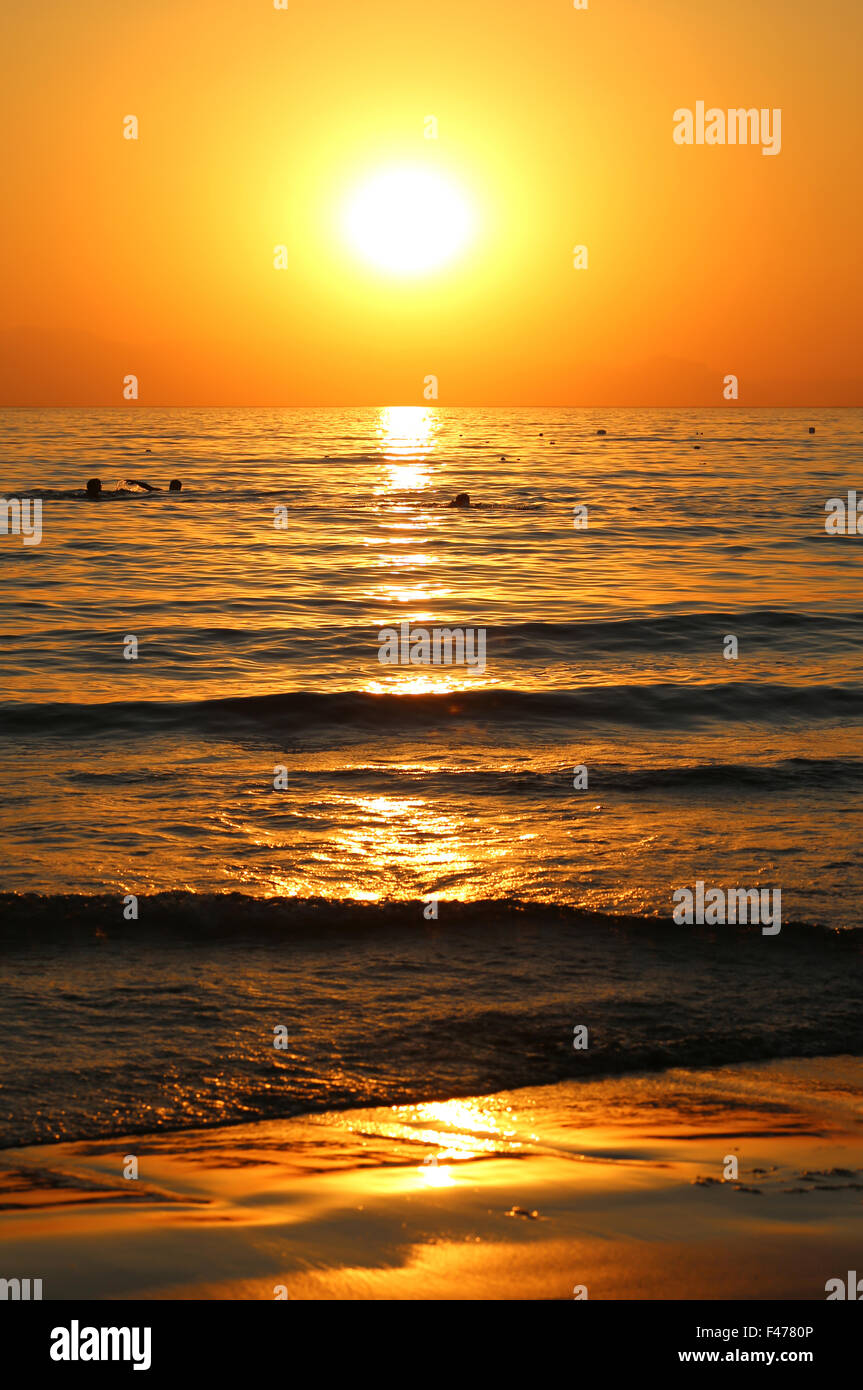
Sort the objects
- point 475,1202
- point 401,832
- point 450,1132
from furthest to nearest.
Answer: point 401,832 < point 450,1132 < point 475,1202

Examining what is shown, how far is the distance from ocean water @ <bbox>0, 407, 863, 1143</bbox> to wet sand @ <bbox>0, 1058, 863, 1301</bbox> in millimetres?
418

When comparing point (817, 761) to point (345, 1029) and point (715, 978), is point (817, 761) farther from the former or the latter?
point (345, 1029)

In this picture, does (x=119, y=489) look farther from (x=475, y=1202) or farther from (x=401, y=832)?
(x=475, y=1202)

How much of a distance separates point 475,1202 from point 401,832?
546 cm

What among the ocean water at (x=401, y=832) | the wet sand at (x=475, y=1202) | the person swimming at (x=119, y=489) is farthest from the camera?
the person swimming at (x=119, y=489)

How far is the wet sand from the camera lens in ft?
11.9

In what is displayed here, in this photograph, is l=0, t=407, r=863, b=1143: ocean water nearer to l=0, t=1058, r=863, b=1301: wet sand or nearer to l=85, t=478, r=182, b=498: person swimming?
l=0, t=1058, r=863, b=1301: wet sand

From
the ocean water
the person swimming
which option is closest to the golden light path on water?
the ocean water

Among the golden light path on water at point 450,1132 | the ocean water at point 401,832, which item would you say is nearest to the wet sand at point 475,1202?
the golden light path on water at point 450,1132

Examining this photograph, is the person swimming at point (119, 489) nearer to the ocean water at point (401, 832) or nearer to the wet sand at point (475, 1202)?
the ocean water at point (401, 832)

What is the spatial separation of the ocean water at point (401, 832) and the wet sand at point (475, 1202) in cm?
42

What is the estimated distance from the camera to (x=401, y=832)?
9555 millimetres

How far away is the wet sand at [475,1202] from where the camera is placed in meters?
3.63

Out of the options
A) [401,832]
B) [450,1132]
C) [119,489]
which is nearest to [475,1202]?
[450,1132]
